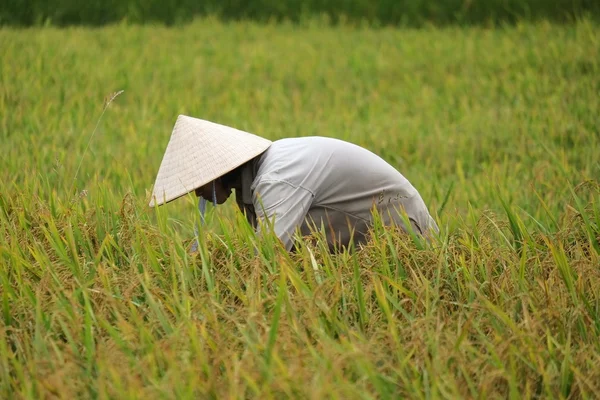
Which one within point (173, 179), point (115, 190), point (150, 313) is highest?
point (173, 179)

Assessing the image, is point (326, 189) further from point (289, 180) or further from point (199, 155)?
point (199, 155)

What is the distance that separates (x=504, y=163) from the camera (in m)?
4.06

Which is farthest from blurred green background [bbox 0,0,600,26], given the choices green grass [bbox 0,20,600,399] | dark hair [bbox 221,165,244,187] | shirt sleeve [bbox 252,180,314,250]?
shirt sleeve [bbox 252,180,314,250]

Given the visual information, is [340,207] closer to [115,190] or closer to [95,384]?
[95,384]

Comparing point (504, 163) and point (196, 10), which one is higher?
point (196, 10)

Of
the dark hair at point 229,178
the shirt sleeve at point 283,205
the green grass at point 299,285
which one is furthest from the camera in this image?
the dark hair at point 229,178

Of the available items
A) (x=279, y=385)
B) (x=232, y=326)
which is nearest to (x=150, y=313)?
(x=232, y=326)

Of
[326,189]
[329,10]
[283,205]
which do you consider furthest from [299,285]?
[329,10]

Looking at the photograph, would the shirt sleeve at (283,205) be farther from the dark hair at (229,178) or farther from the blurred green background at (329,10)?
the blurred green background at (329,10)

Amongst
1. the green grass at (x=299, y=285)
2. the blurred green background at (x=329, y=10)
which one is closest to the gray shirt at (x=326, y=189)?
the green grass at (x=299, y=285)

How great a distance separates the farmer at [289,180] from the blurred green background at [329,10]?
5281 millimetres

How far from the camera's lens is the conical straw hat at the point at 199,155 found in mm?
2289

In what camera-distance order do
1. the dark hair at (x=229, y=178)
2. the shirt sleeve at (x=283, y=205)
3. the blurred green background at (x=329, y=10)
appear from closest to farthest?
the shirt sleeve at (x=283, y=205), the dark hair at (x=229, y=178), the blurred green background at (x=329, y=10)

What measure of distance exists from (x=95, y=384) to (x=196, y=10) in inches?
260
